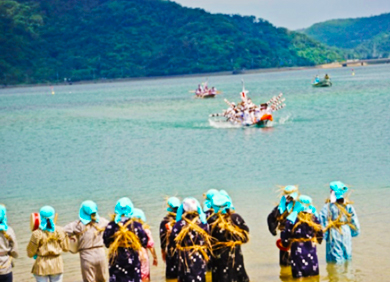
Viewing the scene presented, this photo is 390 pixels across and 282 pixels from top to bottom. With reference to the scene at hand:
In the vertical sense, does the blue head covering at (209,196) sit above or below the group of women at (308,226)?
above

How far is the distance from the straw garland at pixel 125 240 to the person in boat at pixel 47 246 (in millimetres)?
666

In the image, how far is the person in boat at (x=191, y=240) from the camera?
359 inches

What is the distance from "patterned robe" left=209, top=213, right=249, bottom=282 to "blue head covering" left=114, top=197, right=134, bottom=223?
99cm

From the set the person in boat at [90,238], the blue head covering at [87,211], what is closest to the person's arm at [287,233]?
the person in boat at [90,238]

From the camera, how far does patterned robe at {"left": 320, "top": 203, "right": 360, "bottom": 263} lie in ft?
35.3

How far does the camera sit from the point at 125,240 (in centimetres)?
935

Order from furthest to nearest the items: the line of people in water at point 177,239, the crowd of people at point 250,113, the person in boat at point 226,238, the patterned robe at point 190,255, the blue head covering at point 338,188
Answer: the crowd of people at point 250,113 → the blue head covering at point 338,188 → the person in boat at point 226,238 → the line of people in water at point 177,239 → the patterned robe at point 190,255

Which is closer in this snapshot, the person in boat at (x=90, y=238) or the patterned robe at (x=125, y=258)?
the patterned robe at (x=125, y=258)

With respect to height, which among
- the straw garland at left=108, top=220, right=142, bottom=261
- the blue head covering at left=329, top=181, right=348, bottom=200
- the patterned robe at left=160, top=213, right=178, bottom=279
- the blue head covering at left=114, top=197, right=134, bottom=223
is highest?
the blue head covering at left=114, top=197, right=134, bottom=223

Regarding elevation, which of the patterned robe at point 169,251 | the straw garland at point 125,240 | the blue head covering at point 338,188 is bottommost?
the patterned robe at point 169,251

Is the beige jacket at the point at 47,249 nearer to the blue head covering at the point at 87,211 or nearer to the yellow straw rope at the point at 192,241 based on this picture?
the blue head covering at the point at 87,211

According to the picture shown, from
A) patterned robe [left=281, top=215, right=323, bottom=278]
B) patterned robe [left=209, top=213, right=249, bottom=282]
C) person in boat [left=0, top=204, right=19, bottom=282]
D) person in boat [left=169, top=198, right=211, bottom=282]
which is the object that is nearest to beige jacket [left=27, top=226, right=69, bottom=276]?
person in boat [left=0, top=204, right=19, bottom=282]

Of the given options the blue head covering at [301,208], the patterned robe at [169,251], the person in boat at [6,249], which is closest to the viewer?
the person in boat at [6,249]

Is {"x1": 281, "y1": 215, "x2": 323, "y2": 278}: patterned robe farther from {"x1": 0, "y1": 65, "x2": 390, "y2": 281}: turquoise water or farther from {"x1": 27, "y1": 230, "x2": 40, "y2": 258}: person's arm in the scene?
{"x1": 27, "y1": 230, "x2": 40, "y2": 258}: person's arm
